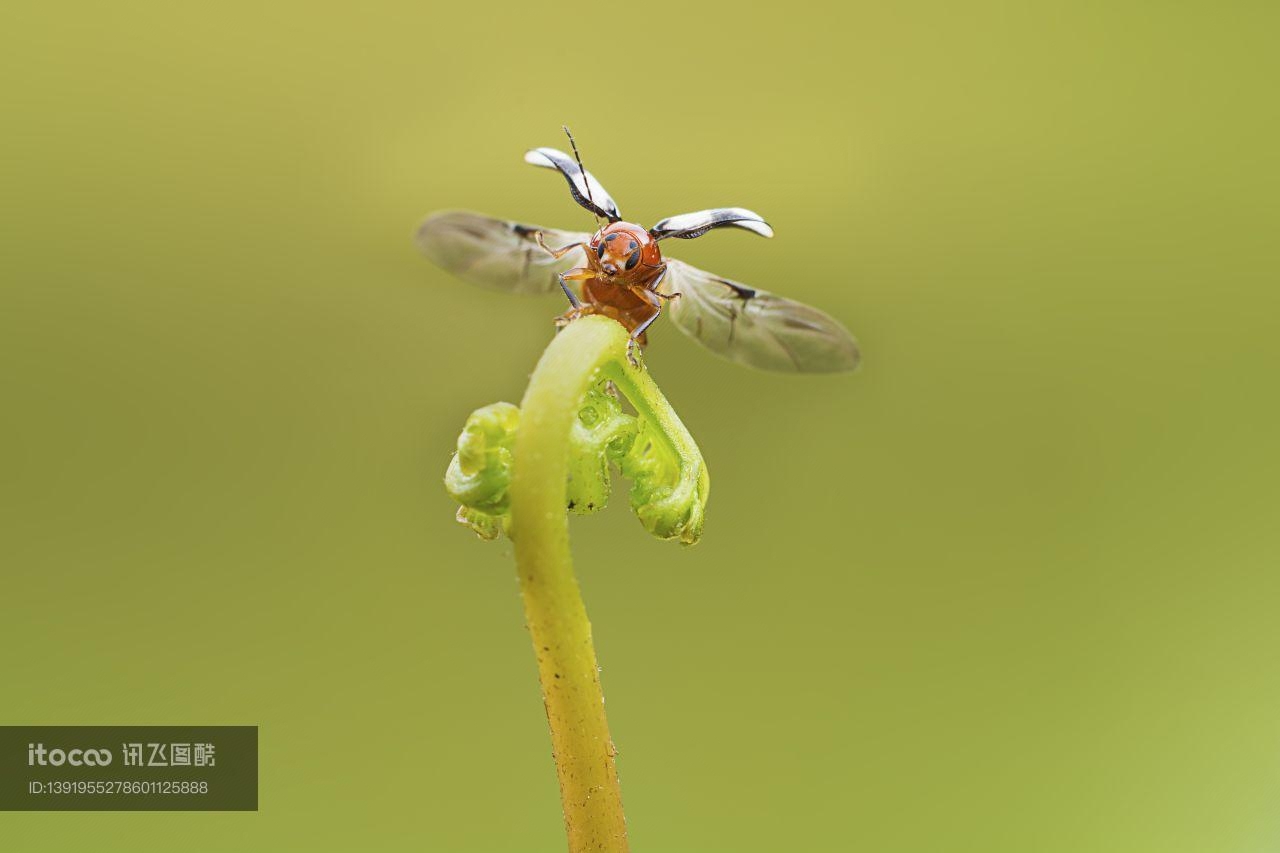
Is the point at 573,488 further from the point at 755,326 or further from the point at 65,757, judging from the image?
the point at 65,757

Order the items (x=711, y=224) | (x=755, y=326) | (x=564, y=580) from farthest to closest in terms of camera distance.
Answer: (x=755, y=326), (x=711, y=224), (x=564, y=580)

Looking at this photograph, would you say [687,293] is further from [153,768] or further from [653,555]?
[153,768]

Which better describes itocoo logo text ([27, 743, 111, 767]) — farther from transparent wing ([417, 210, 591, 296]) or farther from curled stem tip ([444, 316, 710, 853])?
curled stem tip ([444, 316, 710, 853])

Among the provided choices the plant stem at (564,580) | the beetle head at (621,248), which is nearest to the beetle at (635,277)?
the beetle head at (621,248)

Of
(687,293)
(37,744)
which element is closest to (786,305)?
(687,293)

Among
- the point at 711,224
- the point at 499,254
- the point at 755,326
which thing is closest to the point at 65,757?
the point at 499,254

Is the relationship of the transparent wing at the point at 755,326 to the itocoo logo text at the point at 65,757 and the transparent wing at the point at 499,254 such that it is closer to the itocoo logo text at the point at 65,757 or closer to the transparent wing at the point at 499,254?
the transparent wing at the point at 499,254
